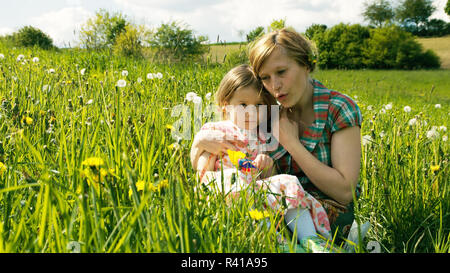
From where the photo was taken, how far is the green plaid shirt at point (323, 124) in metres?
2.26

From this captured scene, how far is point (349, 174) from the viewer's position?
213cm

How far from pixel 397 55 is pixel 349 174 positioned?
3852cm

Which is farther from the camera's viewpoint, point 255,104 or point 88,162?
point 255,104

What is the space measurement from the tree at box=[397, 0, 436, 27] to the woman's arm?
55.8 m

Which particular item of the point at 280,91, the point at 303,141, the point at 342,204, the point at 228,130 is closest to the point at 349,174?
the point at 342,204

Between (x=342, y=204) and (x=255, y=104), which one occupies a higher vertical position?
(x=255, y=104)

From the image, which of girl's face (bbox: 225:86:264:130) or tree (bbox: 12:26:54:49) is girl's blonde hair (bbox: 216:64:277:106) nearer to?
girl's face (bbox: 225:86:264:130)

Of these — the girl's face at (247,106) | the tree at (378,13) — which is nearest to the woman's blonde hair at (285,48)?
the girl's face at (247,106)

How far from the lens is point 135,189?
1009mm

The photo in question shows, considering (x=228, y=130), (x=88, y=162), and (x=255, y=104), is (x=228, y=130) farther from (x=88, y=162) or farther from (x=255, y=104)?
(x=88, y=162)

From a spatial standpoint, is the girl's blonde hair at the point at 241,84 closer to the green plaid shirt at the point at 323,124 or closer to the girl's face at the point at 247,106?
the girl's face at the point at 247,106

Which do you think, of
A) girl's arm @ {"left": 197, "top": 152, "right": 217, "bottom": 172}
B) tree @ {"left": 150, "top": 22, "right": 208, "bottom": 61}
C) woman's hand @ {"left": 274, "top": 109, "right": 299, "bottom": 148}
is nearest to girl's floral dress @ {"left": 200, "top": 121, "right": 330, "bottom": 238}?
girl's arm @ {"left": 197, "top": 152, "right": 217, "bottom": 172}

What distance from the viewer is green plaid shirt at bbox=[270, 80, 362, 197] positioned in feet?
7.41

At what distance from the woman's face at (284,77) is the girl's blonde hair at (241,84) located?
0.61 ft
